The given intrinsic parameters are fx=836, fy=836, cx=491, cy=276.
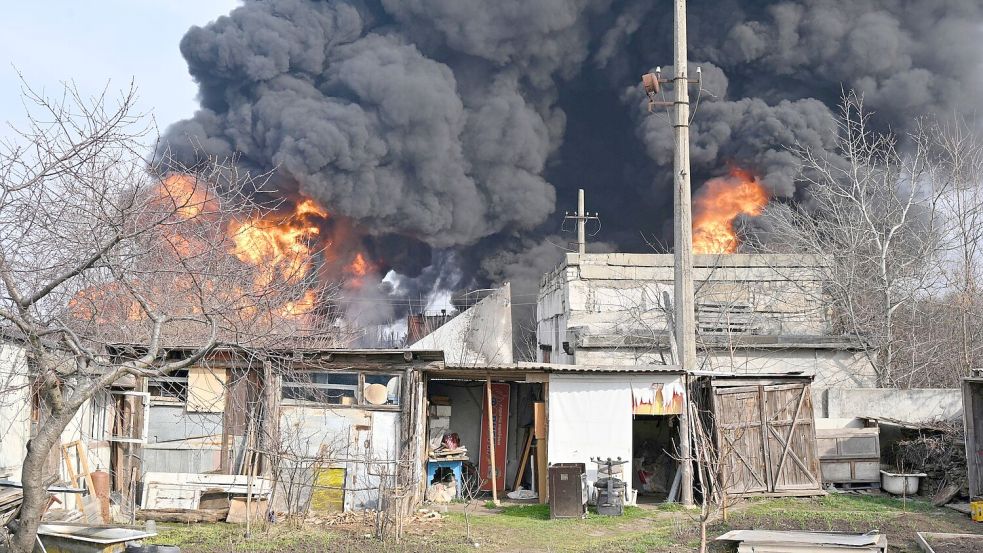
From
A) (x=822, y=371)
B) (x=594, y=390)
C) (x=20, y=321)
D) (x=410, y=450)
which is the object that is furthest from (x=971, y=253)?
(x=20, y=321)

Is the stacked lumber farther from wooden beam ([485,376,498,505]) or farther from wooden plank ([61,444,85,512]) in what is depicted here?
wooden plank ([61,444,85,512])

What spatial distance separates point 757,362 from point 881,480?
20.8 feet

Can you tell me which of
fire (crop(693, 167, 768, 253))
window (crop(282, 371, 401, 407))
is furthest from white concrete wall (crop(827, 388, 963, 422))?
fire (crop(693, 167, 768, 253))

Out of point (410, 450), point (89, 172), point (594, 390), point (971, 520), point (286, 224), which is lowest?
point (971, 520)

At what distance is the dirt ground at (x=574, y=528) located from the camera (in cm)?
1188

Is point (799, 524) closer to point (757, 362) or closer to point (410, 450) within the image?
point (410, 450)

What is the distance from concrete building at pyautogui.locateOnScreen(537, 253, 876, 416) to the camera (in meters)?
22.5

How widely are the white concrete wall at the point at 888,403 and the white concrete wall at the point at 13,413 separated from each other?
1550 cm

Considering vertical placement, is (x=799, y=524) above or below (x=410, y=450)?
below

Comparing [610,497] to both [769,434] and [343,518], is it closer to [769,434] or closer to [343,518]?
[769,434]

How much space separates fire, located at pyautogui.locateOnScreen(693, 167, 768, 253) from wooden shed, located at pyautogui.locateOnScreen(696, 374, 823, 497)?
56.3 feet

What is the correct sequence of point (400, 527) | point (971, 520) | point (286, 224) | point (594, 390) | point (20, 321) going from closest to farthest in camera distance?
point (20, 321) < point (400, 527) < point (971, 520) < point (594, 390) < point (286, 224)

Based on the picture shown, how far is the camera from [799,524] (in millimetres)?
13109

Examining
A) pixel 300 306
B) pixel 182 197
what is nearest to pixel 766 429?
pixel 182 197
